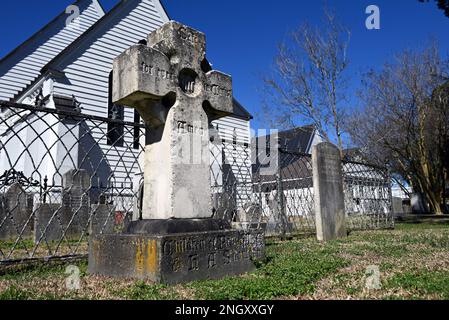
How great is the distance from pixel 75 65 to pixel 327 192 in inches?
485

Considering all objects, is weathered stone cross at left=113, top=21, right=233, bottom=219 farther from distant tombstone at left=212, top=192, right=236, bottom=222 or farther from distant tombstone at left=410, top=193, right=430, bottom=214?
distant tombstone at left=410, top=193, right=430, bottom=214

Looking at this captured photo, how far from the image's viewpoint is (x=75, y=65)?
15531mm

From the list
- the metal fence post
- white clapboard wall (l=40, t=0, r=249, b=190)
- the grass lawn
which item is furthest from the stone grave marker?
white clapboard wall (l=40, t=0, r=249, b=190)

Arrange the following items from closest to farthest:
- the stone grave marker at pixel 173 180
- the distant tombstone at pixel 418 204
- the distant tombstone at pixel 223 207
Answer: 1. the stone grave marker at pixel 173 180
2. the distant tombstone at pixel 223 207
3. the distant tombstone at pixel 418 204

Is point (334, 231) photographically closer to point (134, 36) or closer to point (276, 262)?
point (276, 262)

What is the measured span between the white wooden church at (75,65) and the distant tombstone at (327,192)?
16.9 feet

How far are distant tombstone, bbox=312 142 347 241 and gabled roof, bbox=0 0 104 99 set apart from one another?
602 inches

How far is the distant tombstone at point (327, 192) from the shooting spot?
28.0 ft

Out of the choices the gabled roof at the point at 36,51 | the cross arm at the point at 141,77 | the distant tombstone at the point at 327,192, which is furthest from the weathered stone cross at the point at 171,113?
the gabled roof at the point at 36,51

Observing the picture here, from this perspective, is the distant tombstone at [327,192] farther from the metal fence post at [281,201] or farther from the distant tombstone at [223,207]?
the distant tombstone at [223,207]

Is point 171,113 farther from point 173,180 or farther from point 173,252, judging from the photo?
point 173,252

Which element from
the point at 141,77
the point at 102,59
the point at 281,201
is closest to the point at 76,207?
the point at 281,201

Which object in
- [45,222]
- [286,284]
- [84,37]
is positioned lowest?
[286,284]
